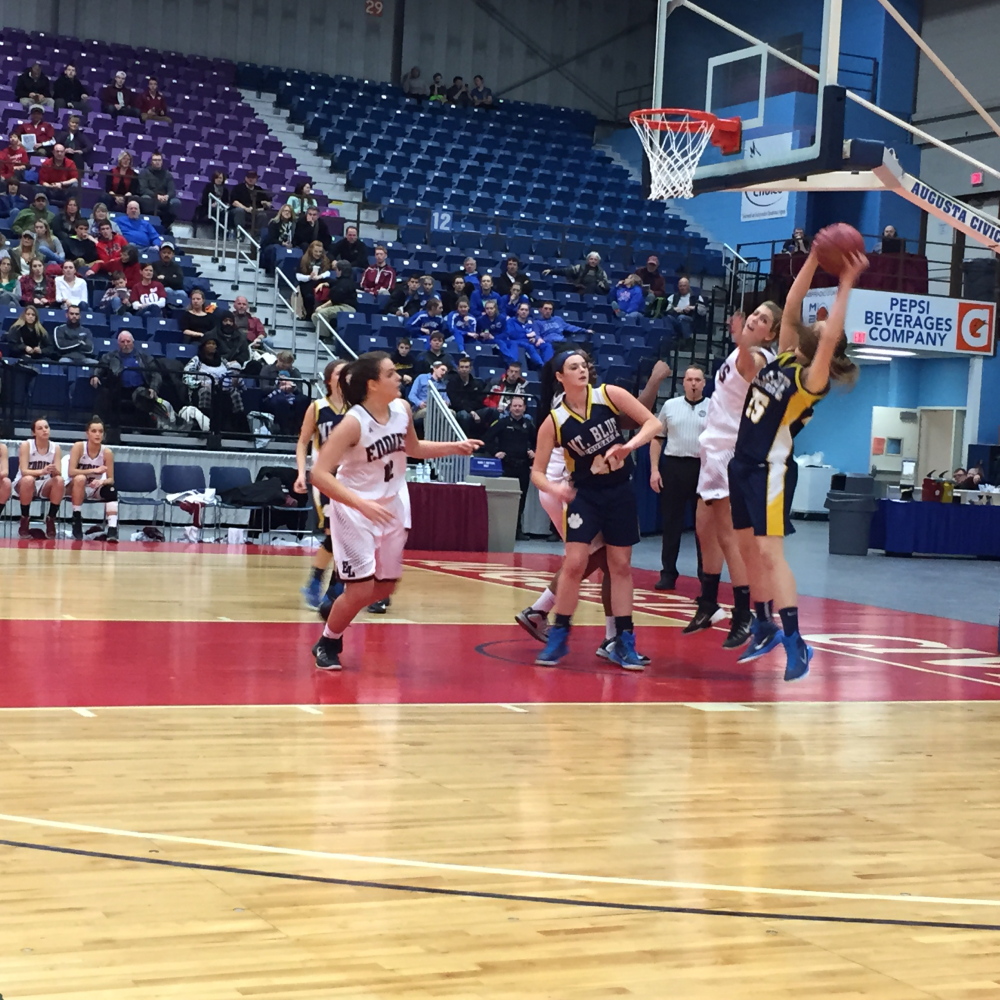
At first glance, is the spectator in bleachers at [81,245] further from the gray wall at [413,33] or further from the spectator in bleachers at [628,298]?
the gray wall at [413,33]

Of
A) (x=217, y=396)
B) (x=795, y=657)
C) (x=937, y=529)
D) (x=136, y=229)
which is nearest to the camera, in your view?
(x=795, y=657)

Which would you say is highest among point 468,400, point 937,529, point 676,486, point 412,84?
point 412,84

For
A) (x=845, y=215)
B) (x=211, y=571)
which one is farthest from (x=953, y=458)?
(x=211, y=571)

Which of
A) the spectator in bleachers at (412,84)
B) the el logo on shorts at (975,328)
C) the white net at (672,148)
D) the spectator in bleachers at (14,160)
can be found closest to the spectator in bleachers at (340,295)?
the spectator in bleachers at (14,160)

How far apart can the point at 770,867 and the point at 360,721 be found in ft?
8.08

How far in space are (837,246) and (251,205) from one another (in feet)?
53.8

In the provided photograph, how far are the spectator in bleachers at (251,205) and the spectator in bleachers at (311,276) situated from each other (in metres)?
1.75

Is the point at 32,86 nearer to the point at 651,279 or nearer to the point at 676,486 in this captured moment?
the point at 651,279

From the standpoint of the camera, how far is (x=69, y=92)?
2325 cm

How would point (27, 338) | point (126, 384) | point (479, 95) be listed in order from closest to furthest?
point (27, 338)
point (126, 384)
point (479, 95)

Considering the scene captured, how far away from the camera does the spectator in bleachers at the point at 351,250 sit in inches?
825

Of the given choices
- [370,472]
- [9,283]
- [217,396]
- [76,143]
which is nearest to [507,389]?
[217,396]

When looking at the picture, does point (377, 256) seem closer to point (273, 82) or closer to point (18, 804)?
point (273, 82)

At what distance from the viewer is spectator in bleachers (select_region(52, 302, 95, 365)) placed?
16625 millimetres
